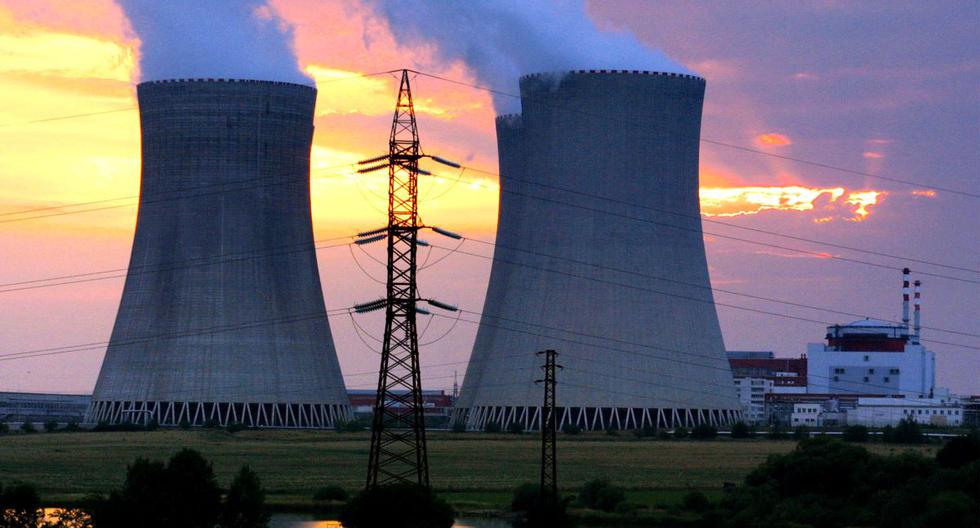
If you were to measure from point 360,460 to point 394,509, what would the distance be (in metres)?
19.4

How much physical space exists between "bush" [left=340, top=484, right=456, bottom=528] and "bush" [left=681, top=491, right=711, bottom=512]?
916 centimetres

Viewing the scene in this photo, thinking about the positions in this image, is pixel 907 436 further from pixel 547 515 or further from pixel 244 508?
pixel 244 508

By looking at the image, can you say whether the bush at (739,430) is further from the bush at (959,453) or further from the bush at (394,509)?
the bush at (394,509)

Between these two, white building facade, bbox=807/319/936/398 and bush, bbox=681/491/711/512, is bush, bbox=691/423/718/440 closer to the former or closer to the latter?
bush, bbox=681/491/711/512

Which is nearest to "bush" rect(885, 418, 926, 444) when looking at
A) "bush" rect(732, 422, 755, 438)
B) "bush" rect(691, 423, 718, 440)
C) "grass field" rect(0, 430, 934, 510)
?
"grass field" rect(0, 430, 934, 510)

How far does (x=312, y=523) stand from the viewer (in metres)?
31.7

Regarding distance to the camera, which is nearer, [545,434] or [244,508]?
[244,508]

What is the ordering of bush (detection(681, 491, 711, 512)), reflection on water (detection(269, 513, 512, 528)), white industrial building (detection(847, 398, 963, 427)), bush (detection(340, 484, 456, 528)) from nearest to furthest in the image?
bush (detection(340, 484, 456, 528))
reflection on water (detection(269, 513, 512, 528))
bush (detection(681, 491, 711, 512))
white industrial building (detection(847, 398, 963, 427))

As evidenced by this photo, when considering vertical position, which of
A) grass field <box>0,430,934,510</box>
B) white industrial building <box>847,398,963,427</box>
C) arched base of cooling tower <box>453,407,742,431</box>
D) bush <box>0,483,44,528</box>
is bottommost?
bush <box>0,483,44,528</box>

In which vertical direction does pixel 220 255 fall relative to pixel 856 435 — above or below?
above

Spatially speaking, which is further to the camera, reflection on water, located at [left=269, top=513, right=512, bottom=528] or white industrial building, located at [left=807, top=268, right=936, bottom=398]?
white industrial building, located at [left=807, top=268, right=936, bottom=398]

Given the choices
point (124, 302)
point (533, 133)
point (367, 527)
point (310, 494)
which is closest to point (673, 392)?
point (533, 133)

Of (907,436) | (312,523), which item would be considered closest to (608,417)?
(907,436)

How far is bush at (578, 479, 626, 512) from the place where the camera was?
34.4m
